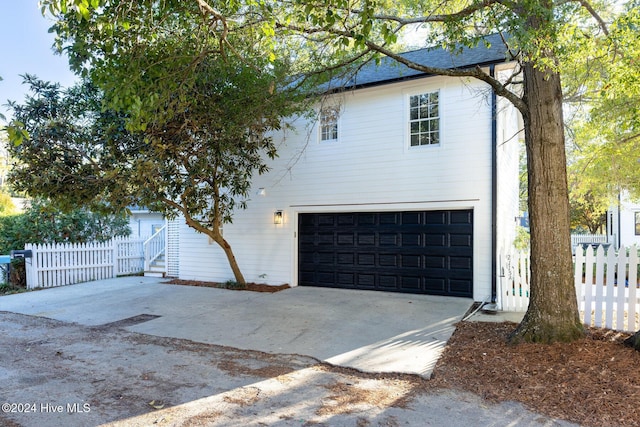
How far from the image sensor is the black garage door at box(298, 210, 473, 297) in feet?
27.5

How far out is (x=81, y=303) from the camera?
336 inches

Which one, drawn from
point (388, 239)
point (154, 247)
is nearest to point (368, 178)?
point (388, 239)

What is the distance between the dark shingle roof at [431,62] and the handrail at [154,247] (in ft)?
26.2

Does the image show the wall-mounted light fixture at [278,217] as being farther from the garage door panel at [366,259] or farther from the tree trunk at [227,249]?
the garage door panel at [366,259]

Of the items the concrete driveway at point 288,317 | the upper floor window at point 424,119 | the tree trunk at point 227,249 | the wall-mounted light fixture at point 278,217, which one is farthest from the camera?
the wall-mounted light fixture at point 278,217

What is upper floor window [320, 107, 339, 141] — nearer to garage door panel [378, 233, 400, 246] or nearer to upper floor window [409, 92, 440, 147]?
upper floor window [409, 92, 440, 147]

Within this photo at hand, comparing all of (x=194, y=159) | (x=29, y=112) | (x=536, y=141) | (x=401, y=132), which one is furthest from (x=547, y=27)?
(x=29, y=112)

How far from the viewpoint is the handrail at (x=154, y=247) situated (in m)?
12.8

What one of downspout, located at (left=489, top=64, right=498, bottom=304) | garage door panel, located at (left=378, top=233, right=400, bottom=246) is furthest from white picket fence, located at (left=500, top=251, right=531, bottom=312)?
garage door panel, located at (left=378, top=233, right=400, bottom=246)

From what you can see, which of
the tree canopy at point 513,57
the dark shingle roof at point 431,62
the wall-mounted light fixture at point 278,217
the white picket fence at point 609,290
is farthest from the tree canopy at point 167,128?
the white picket fence at point 609,290

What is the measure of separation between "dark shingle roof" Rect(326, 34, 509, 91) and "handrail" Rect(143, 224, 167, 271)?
26.2 feet

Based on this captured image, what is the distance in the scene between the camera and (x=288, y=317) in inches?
275

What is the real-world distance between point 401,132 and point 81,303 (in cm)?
805

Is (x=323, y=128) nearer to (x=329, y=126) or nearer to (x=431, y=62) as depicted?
(x=329, y=126)
